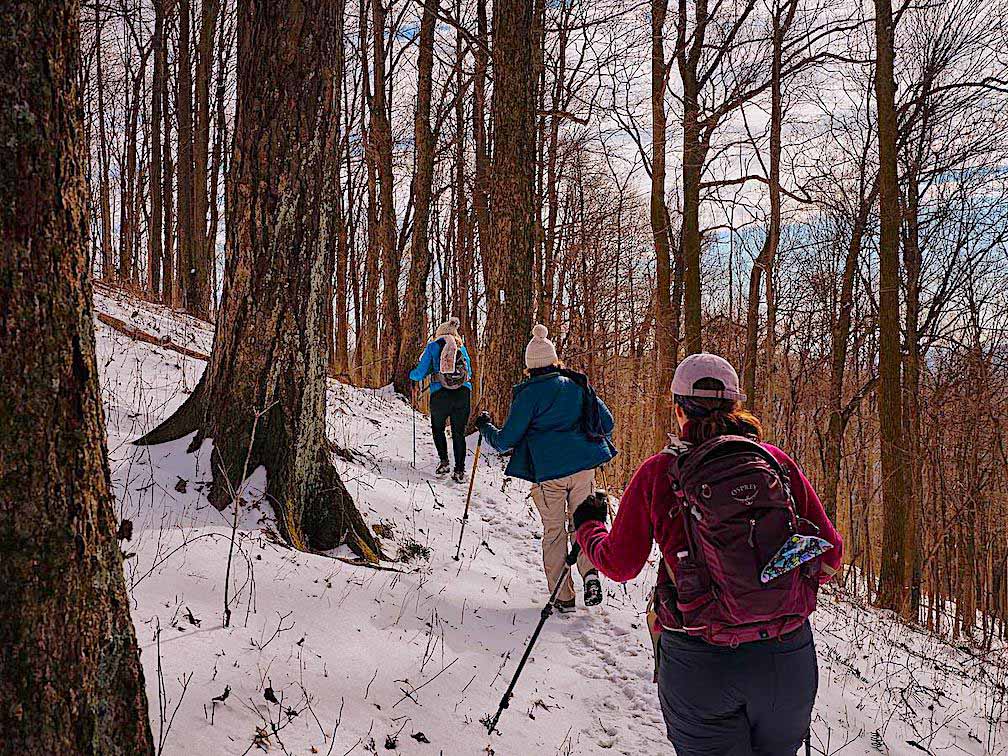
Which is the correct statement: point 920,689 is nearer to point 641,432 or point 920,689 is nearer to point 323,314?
point 323,314

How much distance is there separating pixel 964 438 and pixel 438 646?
1885 centimetres

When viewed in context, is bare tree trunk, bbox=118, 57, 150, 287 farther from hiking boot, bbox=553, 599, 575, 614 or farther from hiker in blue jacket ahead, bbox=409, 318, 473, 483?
hiking boot, bbox=553, 599, 575, 614

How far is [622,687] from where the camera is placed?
4387 millimetres

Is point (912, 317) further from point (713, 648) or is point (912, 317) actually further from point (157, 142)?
point (157, 142)

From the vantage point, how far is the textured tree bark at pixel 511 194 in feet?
35.0

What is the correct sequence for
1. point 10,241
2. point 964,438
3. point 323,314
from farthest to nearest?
point 964,438 → point 323,314 → point 10,241

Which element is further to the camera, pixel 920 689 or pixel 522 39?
pixel 522 39

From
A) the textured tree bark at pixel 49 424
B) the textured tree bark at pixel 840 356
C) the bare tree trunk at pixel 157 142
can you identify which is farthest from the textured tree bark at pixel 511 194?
the bare tree trunk at pixel 157 142

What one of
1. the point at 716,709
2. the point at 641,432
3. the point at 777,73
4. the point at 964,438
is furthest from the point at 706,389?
the point at 641,432

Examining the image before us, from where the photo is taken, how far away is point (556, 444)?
5.26 metres

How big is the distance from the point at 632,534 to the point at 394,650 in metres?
1.96

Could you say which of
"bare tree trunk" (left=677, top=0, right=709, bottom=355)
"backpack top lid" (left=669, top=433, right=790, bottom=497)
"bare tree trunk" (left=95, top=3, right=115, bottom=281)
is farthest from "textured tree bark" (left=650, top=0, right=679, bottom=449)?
"bare tree trunk" (left=95, top=3, right=115, bottom=281)

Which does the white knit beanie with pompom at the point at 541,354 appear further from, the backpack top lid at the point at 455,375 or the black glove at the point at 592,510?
the backpack top lid at the point at 455,375

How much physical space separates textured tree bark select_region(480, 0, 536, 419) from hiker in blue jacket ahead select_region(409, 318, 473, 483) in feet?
Answer: 6.10
